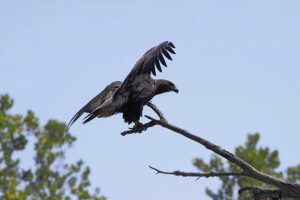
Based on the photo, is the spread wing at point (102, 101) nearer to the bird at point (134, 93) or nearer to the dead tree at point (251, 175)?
the bird at point (134, 93)

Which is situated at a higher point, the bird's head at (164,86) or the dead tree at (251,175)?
the bird's head at (164,86)

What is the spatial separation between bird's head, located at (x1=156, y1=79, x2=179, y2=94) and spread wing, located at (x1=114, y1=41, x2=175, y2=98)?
87 centimetres

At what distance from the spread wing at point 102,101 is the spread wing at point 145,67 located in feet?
0.66

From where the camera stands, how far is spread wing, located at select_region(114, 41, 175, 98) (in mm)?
8922

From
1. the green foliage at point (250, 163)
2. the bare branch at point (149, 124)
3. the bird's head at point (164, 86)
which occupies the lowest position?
the bare branch at point (149, 124)

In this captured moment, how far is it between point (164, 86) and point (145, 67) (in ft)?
4.61

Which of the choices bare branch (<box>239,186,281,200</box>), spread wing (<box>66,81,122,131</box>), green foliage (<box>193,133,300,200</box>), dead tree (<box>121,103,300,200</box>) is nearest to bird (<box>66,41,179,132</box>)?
spread wing (<box>66,81,122,131</box>)

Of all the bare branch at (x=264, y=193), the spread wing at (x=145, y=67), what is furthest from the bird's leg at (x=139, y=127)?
the bare branch at (x=264, y=193)

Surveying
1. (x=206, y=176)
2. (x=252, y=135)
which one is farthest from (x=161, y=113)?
(x=252, y=135)

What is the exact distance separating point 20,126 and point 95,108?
2311cm

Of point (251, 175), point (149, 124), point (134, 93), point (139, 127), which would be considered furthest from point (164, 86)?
point (251, 175)

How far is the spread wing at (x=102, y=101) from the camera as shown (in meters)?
8.79

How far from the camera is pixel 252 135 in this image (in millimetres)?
29359

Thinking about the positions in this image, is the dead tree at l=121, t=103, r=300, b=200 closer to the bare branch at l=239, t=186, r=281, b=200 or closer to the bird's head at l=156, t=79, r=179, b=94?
the bare branch at l=239, t=186, r=281, b=200
